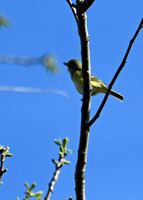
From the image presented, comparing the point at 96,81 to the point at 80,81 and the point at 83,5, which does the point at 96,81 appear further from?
the point at 83,5

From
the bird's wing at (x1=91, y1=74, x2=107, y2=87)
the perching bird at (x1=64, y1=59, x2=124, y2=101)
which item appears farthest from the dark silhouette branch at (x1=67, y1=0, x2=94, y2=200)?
the bird's wing at (x1=91, y1=74, x2=107, y2=87)

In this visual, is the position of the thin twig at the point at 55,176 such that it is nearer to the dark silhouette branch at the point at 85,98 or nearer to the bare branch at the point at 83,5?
the dark silhouette branch at the point at 85,98

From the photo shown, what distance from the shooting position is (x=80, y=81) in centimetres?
623

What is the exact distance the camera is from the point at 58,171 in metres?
2.08

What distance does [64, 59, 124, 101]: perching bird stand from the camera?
6215mm

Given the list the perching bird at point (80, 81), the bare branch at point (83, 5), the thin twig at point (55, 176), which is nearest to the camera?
the thin twig at point (55, 176)

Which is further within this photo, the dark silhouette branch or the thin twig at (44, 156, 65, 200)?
the dark silhouette branch

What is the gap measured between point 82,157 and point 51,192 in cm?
108

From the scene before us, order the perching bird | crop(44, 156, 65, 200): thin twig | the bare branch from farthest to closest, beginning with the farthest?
the perching bird, the bare branch, crop(44, 156, 65, 200): thin twig

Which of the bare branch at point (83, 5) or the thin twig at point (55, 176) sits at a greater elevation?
the bare branch at point (83, 5)

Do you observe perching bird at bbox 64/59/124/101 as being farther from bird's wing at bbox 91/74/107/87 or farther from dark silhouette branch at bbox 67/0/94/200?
dark silhouette branch at bbox 67/0/94/200

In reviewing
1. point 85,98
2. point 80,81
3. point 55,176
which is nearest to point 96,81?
point 80,81

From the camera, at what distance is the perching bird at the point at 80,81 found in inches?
245

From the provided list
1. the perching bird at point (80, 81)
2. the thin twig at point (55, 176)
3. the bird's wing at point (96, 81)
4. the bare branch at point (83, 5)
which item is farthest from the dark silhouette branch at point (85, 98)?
the bird's wing at point (96, 81)
